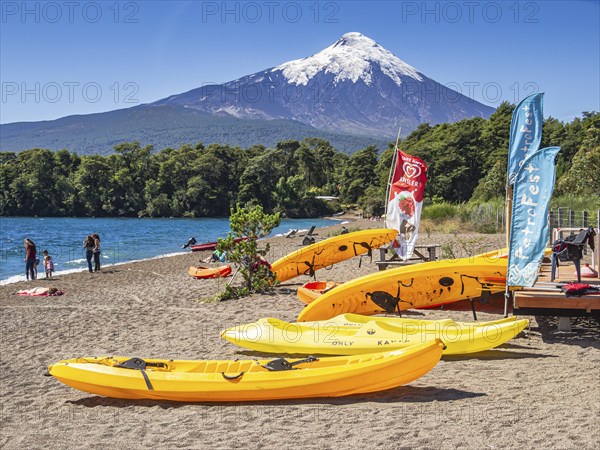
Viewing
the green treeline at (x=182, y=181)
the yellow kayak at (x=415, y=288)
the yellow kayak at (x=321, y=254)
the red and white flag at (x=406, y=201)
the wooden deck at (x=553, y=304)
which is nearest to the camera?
the wooden deck at (x=553, y=304)

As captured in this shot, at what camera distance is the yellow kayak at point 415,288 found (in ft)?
34.5

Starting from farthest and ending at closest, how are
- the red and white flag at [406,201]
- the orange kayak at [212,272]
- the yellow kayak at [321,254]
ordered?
the orange kayak at [212,272] → the yellow kayak at [321,254] → the red and white flag at [406,201]

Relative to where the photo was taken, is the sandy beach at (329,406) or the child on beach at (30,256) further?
the child on beach at (30,256)

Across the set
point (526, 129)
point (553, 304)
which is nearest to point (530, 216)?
point (553, 304)

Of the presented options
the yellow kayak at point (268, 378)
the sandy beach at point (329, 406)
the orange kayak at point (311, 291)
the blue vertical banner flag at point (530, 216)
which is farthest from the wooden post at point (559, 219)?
the yellow kayak at point (268, 378)

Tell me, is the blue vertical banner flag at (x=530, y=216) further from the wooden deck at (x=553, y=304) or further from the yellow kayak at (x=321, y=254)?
the yellow kayak at (x=321, y=254)

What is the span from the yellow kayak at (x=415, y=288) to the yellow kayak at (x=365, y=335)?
1.24 metres

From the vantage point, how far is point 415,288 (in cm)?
1068

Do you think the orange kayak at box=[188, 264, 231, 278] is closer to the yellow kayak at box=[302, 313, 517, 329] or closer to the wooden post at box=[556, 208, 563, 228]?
the yellow kayak at box=[302, 313, 517, 329]

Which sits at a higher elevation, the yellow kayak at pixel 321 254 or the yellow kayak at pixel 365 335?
the yellow kayak at pixel 321 254

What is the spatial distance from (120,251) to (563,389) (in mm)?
35039

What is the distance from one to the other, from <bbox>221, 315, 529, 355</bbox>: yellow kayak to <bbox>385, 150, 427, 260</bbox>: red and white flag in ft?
A: 17.3

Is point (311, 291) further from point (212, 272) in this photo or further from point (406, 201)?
point (212, 272)

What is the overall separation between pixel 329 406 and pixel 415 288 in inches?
166
